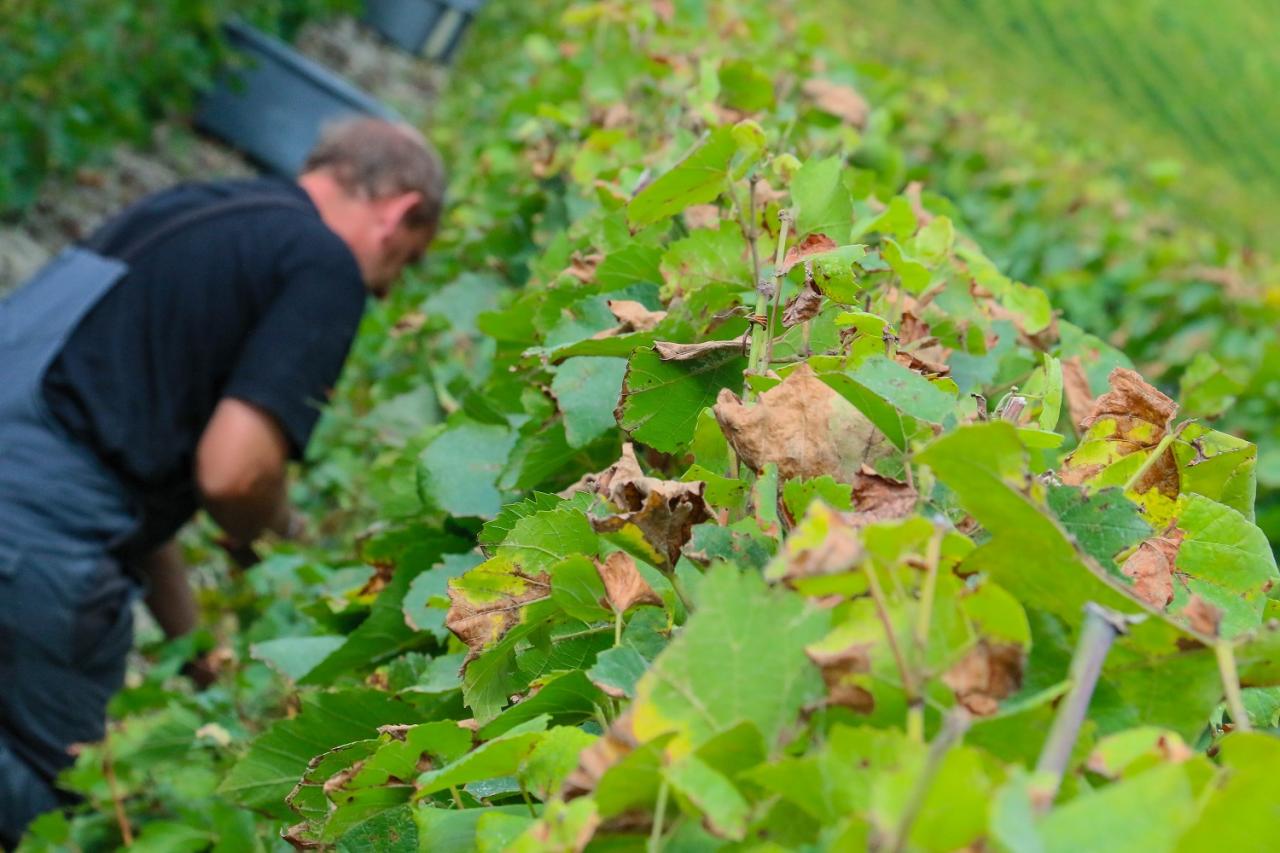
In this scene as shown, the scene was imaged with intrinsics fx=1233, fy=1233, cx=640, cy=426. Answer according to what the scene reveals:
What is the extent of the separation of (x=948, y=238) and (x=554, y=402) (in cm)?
44

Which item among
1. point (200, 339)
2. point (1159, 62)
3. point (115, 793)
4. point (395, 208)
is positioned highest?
point (1159, 62)

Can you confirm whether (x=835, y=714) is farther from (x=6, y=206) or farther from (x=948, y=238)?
(x=6, y=206)

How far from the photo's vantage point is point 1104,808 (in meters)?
0.46

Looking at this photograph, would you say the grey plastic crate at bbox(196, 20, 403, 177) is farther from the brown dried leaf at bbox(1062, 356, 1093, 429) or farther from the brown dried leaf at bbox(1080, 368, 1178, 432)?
the brown dried leaf at bbox(1080, 368, 1178, 432)

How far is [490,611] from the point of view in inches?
33.7

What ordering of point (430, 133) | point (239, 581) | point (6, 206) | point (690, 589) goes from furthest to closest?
point (430, 133) → point (6, 206) → point (239, 581) → point (690, 589)

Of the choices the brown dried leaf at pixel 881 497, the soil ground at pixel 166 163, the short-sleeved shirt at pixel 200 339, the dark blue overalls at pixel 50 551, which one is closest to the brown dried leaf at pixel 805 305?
the brown dried leaf at pixel 881 497

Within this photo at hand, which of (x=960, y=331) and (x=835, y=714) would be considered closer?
(x=835, y=714)

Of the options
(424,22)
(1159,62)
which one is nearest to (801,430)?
(424,22)

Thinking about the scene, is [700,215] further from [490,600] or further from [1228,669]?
[1228,669]

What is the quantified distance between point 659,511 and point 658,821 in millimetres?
233

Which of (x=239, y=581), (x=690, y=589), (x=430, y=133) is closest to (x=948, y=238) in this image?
(x=690, y=589)

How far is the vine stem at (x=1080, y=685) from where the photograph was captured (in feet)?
1.74

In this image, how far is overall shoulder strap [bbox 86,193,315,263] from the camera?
2.63 m
